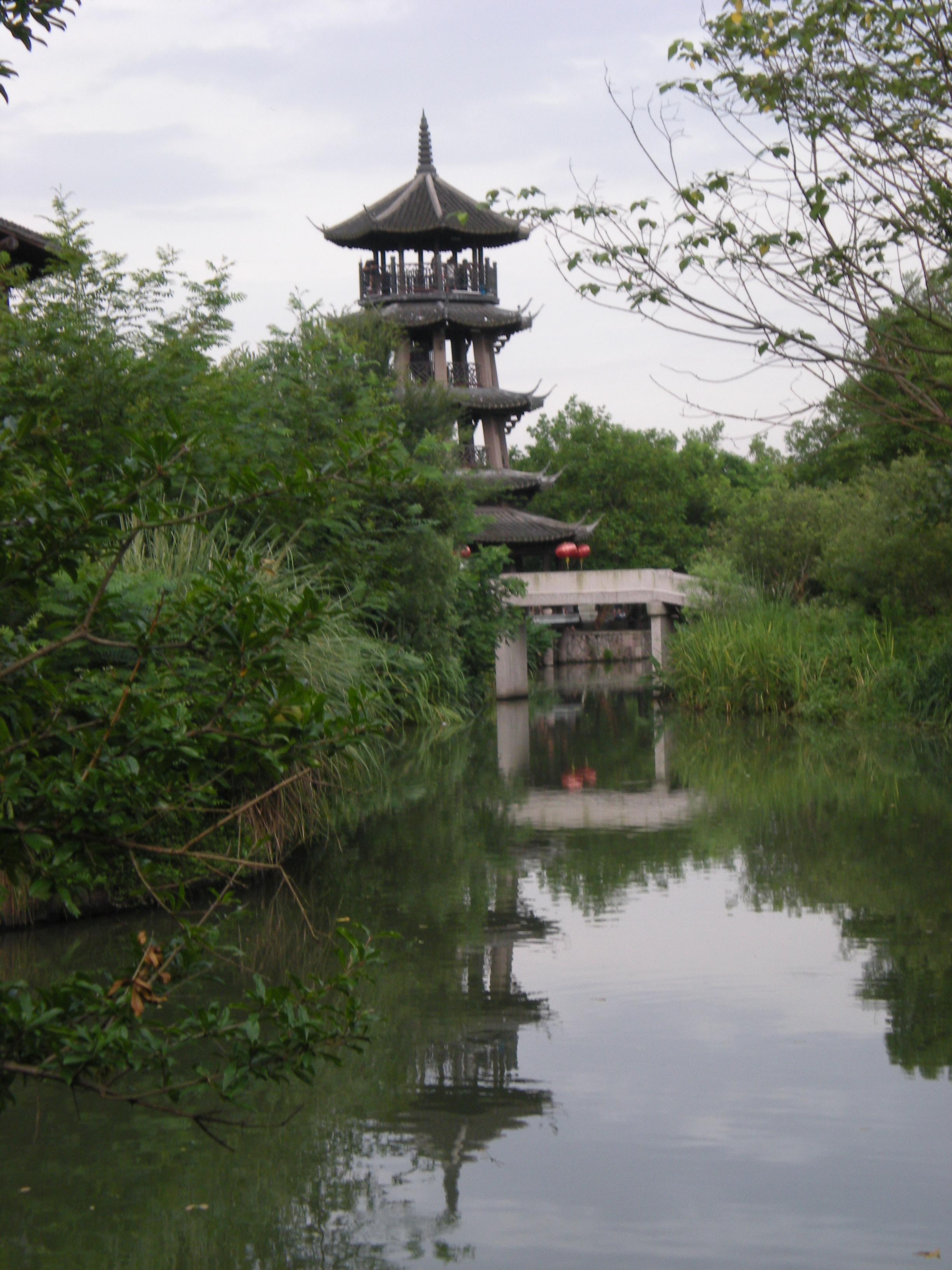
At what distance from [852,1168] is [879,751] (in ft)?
38.9

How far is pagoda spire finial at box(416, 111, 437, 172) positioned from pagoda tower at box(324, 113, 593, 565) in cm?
2

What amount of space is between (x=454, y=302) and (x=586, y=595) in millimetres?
10196

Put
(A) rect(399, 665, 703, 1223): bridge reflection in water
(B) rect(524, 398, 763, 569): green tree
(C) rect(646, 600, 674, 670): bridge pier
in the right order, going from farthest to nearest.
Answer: (B) rect(524, 398, 763, 569): green tree → (C) rect(646, 600, 674, 670): bridge pier → (A) rect(399, 665, 703, 1223): bridge reflection in water

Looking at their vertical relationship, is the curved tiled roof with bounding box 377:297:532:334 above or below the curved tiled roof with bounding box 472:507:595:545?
above

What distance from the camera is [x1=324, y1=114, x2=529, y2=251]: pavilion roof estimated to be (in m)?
34.7

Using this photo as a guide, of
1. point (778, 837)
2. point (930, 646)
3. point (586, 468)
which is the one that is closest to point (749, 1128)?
point (778, 837)

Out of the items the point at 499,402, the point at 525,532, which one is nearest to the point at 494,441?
the point at 499,402

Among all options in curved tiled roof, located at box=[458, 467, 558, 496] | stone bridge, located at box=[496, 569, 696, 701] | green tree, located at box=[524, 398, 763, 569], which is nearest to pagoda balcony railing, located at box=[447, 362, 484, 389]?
curved tiled roof, located at box=[458, 467, 558, 496]

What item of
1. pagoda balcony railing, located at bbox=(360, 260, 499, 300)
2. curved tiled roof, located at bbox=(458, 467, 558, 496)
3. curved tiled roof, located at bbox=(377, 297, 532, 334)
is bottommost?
curved tiled roof, located at bbox=(458, 467, 558, 496)

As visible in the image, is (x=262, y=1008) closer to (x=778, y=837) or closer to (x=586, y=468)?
(x=778, y=837)

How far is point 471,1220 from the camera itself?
365 centimetres

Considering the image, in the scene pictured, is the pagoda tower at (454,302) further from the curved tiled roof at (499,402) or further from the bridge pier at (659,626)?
the bridge pier at (659,626)

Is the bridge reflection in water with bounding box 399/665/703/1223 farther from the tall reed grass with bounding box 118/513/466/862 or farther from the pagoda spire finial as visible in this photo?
the pagoda spire finial

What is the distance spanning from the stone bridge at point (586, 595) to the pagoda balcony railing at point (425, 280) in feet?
32.1
